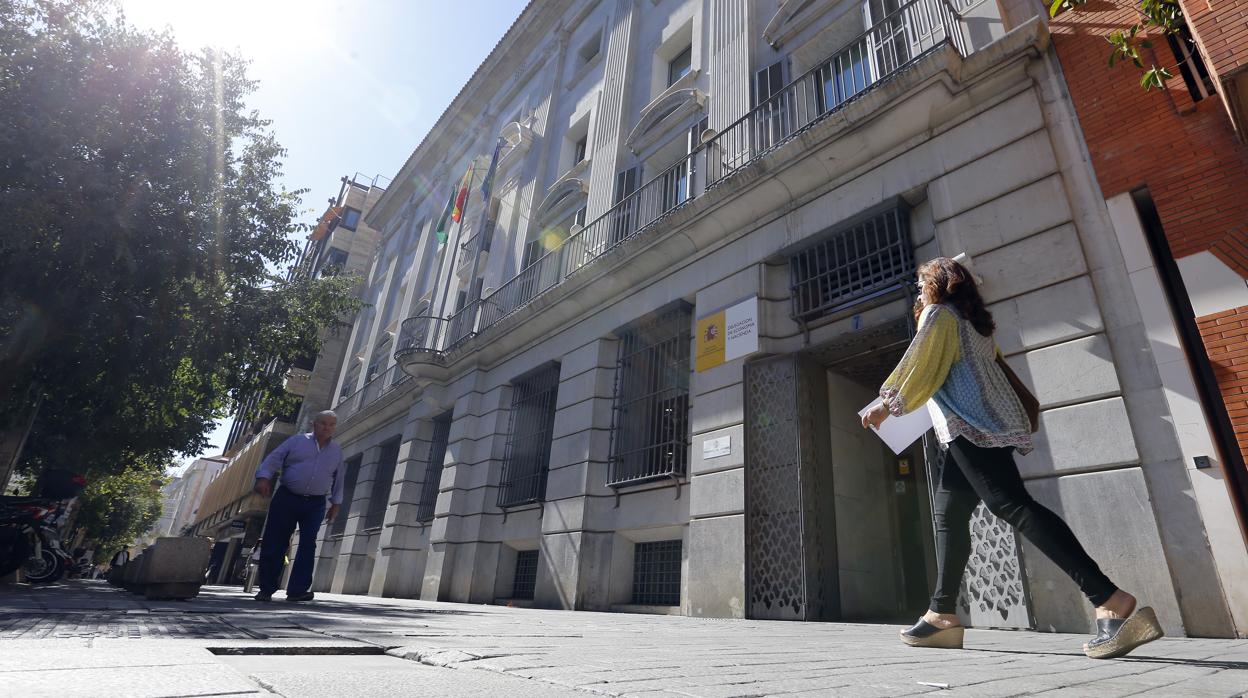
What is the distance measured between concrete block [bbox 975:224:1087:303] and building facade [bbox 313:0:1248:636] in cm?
2

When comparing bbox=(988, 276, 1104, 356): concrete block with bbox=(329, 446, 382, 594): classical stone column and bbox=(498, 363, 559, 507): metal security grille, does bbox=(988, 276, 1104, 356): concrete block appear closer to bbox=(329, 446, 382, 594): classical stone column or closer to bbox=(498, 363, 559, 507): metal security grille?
bbox=(498, 363, 559, 507): metal security grille

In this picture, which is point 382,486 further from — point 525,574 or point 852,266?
point 852,266

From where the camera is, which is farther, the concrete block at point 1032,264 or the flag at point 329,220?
the flag at point 329,220

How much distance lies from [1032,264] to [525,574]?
9304 mm

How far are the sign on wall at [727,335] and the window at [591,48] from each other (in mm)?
10771

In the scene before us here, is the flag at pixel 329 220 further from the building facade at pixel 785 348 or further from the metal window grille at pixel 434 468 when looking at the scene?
the building facade at pixel 785 348

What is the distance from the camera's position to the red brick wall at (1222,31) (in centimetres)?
510

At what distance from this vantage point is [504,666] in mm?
1824

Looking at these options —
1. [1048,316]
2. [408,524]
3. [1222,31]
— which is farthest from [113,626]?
[408,524]

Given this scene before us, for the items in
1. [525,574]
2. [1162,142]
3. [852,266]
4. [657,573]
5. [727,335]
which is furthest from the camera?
[525,574]

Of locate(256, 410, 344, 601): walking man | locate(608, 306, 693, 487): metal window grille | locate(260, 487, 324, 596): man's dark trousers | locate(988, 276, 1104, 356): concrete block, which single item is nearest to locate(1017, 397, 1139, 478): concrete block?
locate(988, 276, 1104, 356): concrete block

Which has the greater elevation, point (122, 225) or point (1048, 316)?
point (122, 225)

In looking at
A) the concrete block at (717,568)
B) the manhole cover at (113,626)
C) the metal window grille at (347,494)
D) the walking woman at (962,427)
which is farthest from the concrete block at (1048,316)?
the metal window grille at (347,494)

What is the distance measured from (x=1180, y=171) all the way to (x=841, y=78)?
4622 mm
